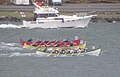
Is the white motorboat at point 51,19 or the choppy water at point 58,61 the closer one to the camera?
the choppy water at point 58,61

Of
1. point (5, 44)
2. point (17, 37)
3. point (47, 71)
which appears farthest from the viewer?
point (17, 37)

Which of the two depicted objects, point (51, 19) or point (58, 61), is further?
point (51, 19)

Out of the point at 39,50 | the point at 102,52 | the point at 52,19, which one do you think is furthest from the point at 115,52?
the point at 52,19

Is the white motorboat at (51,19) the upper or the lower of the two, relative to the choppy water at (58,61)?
lower

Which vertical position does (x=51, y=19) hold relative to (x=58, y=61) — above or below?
below

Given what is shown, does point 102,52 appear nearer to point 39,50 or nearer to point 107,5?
point 39,50
